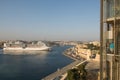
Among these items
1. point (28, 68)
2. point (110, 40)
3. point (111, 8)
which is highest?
point (111, 8)

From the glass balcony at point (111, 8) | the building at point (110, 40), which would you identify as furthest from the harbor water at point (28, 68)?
the glass balcony at point (111, 8)

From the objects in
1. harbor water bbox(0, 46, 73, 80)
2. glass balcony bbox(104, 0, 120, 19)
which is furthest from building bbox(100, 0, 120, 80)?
harbor water bbox(0, 46, 73, 80)

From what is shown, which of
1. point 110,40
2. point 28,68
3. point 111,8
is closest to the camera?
point 111,8

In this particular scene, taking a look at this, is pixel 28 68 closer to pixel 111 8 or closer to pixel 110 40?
pixel 110 40

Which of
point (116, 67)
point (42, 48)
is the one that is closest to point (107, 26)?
point (116, 67)

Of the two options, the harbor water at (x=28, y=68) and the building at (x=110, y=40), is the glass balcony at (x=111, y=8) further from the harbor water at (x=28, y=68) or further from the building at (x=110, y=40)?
the harbor water at (x=28, y=68)

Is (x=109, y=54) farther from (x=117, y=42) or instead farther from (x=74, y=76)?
(x=74, y=76)

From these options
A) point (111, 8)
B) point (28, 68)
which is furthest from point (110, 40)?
point (28, 68)

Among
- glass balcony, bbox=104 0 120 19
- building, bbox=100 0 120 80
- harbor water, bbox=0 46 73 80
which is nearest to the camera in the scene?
glass balcony, bbox=104 0 120 19

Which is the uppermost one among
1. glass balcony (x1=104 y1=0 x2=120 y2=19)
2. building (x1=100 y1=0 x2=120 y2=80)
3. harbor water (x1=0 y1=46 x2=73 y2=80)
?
glass balcony (x1=104 y1=0 x2=120 y2=19)

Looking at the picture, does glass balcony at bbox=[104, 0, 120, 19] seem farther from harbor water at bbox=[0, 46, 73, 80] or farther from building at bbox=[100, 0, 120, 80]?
harbor water at bbox=[0, 46, 73, 80]
